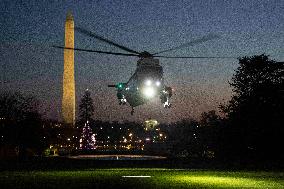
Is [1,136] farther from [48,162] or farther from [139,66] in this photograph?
[139,66]

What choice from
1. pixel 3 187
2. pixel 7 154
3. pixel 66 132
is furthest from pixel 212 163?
pixel 66 132

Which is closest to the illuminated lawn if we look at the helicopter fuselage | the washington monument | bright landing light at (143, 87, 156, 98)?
bright landing light at (143, 87, 156, 98)

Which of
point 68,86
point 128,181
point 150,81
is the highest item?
point 68,86

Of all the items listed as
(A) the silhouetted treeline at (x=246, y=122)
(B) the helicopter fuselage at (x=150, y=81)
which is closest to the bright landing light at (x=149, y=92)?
(B) the helicopter fuselage at (x=150, y=81)

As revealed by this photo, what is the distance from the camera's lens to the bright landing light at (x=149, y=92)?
34750 millimetres

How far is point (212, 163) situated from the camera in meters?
55.4

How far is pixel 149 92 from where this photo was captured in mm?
34969

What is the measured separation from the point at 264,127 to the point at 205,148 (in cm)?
2124

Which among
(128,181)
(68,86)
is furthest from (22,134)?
(128,181)

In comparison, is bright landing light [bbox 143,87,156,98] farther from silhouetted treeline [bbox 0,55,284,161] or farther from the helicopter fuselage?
silhouetted treeline [bbox 0,55,284,161]

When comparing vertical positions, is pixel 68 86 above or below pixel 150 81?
above

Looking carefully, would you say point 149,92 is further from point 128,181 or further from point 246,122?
point 246,122

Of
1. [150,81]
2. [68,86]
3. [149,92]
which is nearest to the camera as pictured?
[149,92]

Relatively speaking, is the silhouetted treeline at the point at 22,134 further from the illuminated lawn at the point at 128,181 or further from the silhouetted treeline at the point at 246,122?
the illuminated lawn at the point at 128,181
